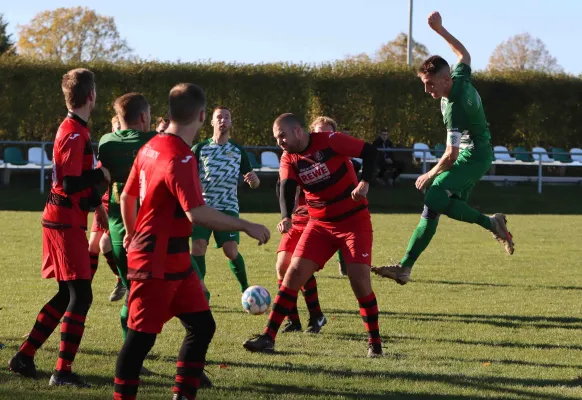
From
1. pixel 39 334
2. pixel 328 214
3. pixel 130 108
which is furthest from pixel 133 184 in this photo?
pixel 328 214

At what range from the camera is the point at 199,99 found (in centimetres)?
521

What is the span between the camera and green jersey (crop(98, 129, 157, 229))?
670 centimetres

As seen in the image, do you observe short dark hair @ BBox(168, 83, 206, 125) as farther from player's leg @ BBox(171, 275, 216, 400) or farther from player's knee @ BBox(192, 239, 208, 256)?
player's knee @ BBox(192, 239, 208, 256)

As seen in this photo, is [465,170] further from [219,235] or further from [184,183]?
[184,183]

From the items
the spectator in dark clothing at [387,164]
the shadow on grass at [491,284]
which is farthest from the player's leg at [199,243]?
the spectator in dark clothing at [387,164]

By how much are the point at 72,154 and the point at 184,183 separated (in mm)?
1472

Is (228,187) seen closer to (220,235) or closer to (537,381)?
(220,235)

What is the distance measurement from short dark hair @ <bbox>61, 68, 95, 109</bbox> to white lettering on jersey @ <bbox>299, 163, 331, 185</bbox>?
6.04 ft

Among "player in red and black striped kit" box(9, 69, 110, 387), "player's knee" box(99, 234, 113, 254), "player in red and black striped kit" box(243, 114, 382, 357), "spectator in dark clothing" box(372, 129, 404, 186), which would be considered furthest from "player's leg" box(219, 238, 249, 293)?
"spectator in dark clothing" box(372, 129, 404, 186)

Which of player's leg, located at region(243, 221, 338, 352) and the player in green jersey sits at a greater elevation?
the player in green jersey

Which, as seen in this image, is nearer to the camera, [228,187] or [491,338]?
[491,338]

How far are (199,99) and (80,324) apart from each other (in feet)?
6.18

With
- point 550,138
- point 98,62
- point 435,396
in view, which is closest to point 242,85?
point 98,62

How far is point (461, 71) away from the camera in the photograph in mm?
9109
